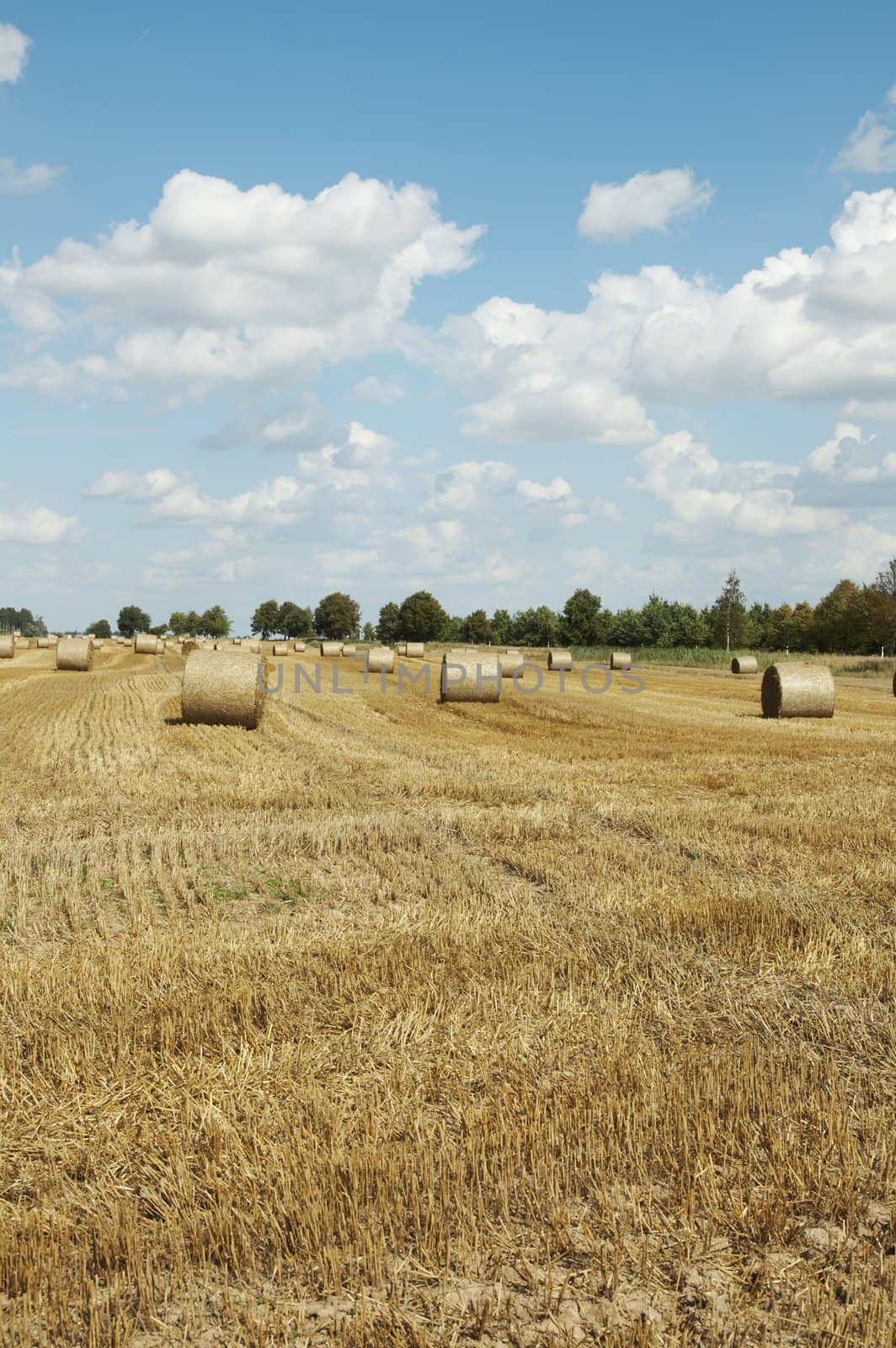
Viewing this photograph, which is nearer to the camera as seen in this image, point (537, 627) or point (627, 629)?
point (627, 629)

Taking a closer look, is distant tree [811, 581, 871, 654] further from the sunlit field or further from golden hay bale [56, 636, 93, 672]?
the sunlit field

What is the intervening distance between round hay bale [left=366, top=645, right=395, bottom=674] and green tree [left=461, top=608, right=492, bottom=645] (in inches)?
3848

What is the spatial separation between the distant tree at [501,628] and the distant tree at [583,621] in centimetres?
2260

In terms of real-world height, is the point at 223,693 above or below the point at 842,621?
below

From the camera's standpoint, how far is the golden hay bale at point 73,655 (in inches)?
1654

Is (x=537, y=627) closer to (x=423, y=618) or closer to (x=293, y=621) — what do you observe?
(x=423, y=618)

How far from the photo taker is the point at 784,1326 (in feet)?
9.86

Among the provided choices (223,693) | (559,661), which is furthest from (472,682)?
(559,661)

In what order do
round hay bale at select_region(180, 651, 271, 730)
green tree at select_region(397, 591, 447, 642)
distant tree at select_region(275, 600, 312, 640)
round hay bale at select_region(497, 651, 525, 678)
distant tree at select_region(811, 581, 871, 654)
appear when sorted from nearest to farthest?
1. round hay bale at select_region(180, 651, 271, 730)
2. round hay bale at select_region(497, 651, 525, 678)
3. distant tree at select_region(811, 581, 871, 654)
4. green tree at select_region(397, 591, 447, 642)
5. distant tree at select_region(275, 600, 312, 640)

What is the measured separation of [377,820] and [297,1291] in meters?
7.53

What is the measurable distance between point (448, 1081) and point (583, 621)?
377ft

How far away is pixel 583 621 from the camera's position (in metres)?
118

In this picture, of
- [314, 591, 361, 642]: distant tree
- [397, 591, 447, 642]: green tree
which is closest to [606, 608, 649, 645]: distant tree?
[397, 591, 447, 642]: green tree

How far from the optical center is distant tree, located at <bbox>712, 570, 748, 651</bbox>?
348 ft
